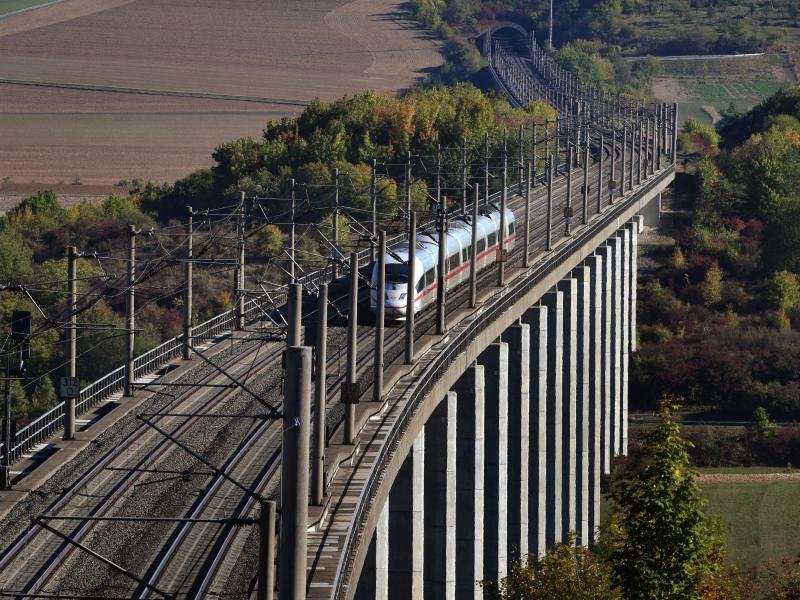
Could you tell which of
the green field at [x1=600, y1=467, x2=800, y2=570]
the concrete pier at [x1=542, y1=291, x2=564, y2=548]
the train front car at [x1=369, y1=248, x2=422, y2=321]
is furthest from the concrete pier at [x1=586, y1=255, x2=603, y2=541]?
the train front car at [x1=369, y1=248, x2=422, y2=321]

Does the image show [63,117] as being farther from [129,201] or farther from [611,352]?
[611,352]

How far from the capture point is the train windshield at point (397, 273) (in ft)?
169

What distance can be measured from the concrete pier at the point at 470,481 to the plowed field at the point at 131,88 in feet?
326

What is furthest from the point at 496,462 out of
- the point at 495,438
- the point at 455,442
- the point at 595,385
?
the point at 595,385

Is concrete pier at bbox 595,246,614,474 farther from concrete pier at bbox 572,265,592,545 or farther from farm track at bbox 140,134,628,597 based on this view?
farm track at bbox 140,134,628,597

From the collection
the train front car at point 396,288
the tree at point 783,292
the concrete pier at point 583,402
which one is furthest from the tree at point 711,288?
the train front car at point 396,288

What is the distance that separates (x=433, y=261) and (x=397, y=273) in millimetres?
2282

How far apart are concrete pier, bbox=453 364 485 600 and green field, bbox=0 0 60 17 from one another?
152 metres

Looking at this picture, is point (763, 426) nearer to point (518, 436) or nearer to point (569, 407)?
point (569, 407)

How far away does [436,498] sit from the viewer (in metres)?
43.3

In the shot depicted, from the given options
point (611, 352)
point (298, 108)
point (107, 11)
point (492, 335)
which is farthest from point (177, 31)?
point (492, 335)

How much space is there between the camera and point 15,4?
19325 cm

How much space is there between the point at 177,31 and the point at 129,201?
8188 cm

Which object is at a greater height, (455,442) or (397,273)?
(397,273)
